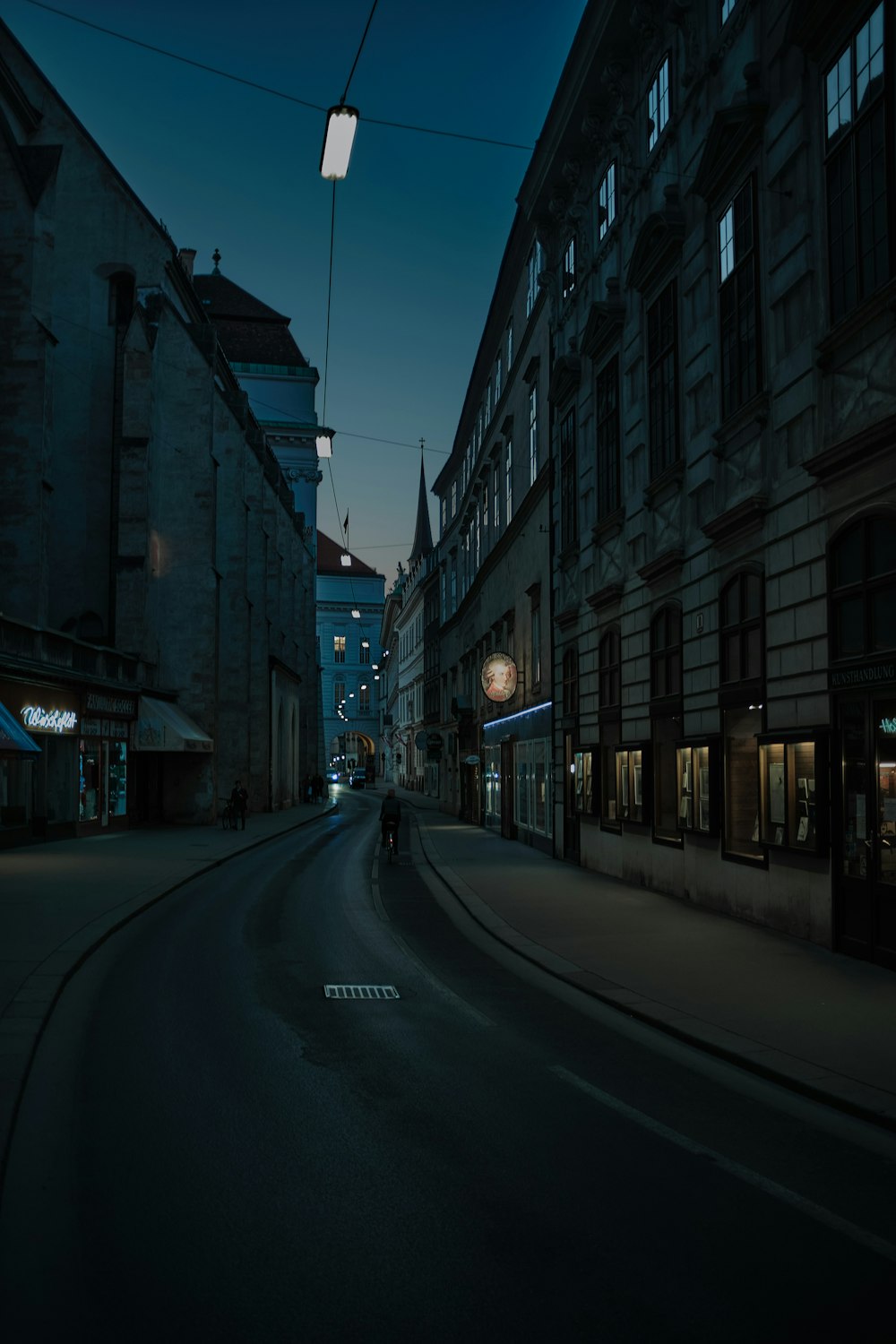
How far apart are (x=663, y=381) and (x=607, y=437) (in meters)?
3.73

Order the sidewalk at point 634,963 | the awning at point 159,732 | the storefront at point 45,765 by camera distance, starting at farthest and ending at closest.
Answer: the awning at point 159,732, the storefront at point 45,765, the sidewalk at point 634,963

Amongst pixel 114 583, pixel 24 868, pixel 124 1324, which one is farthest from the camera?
pixel 114 583

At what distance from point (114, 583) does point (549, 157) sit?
20201mm

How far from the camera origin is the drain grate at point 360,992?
33.5ft

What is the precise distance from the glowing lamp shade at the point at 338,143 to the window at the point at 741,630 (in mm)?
6935

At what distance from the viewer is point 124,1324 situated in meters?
4.02

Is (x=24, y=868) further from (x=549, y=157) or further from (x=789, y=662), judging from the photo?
(x=549, y=157)

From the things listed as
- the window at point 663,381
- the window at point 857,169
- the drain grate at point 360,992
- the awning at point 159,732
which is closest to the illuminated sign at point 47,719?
the awning at point 159,732

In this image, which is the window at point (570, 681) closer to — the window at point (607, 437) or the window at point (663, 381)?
the window at point (607, 437)

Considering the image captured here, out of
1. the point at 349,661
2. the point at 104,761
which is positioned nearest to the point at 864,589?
the point at 104,761

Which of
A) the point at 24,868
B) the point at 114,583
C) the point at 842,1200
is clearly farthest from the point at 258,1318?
the point at 114,583

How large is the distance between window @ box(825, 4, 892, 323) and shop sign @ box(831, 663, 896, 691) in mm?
3717

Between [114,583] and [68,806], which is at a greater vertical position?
[114,583]

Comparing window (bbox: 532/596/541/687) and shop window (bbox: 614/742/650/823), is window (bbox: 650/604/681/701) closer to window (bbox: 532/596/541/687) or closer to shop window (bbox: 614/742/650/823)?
shop window (bbox: 614/742/650/823)
